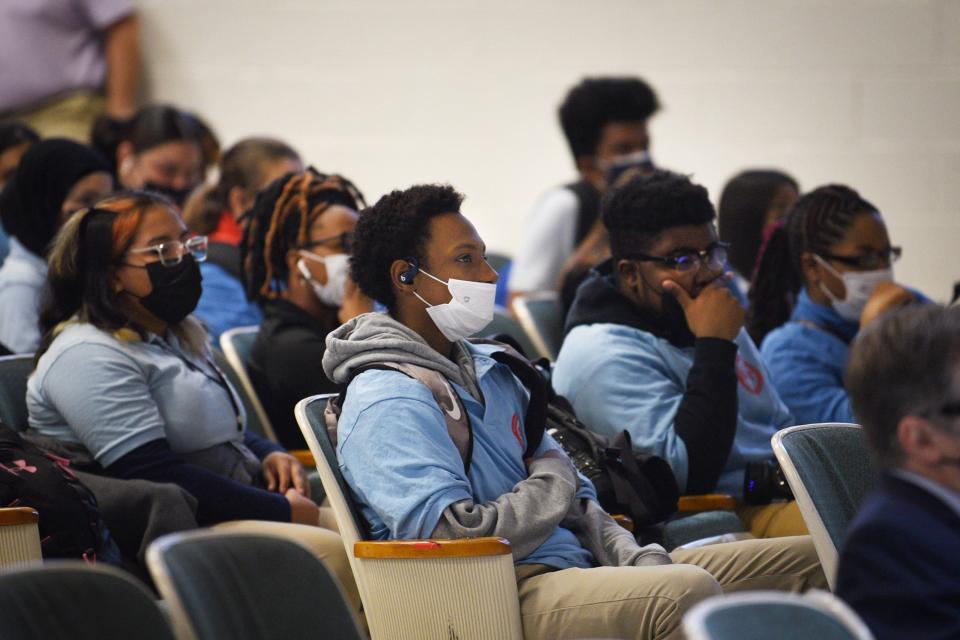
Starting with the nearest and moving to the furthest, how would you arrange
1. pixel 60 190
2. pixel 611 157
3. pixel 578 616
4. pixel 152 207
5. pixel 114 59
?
1. pixel 578 616
2. pixel 152 207
3. pixel 60 190
4. pixel 611 157
5. pixel 114 59

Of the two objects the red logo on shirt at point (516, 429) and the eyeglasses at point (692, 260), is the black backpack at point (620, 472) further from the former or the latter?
the eyeglasses at point (692, 260)

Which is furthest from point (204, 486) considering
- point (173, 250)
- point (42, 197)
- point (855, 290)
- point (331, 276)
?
point (855, 290)

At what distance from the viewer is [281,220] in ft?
12.0

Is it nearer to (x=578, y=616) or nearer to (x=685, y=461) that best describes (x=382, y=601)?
(x=578, y=616)

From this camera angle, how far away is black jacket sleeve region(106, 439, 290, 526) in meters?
2.77

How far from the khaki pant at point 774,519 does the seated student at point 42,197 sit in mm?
1836

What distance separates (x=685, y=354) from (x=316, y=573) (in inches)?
59.2

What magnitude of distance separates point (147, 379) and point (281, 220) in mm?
882

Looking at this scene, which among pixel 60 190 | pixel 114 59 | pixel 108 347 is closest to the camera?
pixel 108 347

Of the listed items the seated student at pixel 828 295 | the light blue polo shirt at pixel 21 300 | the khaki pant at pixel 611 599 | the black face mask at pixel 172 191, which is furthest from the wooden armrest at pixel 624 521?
the black face mask at pixel 172 191

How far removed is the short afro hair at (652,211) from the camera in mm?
3154

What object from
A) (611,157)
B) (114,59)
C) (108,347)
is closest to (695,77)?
(611,157)

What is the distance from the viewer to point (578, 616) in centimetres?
227

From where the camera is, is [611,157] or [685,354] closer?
[685,354]
